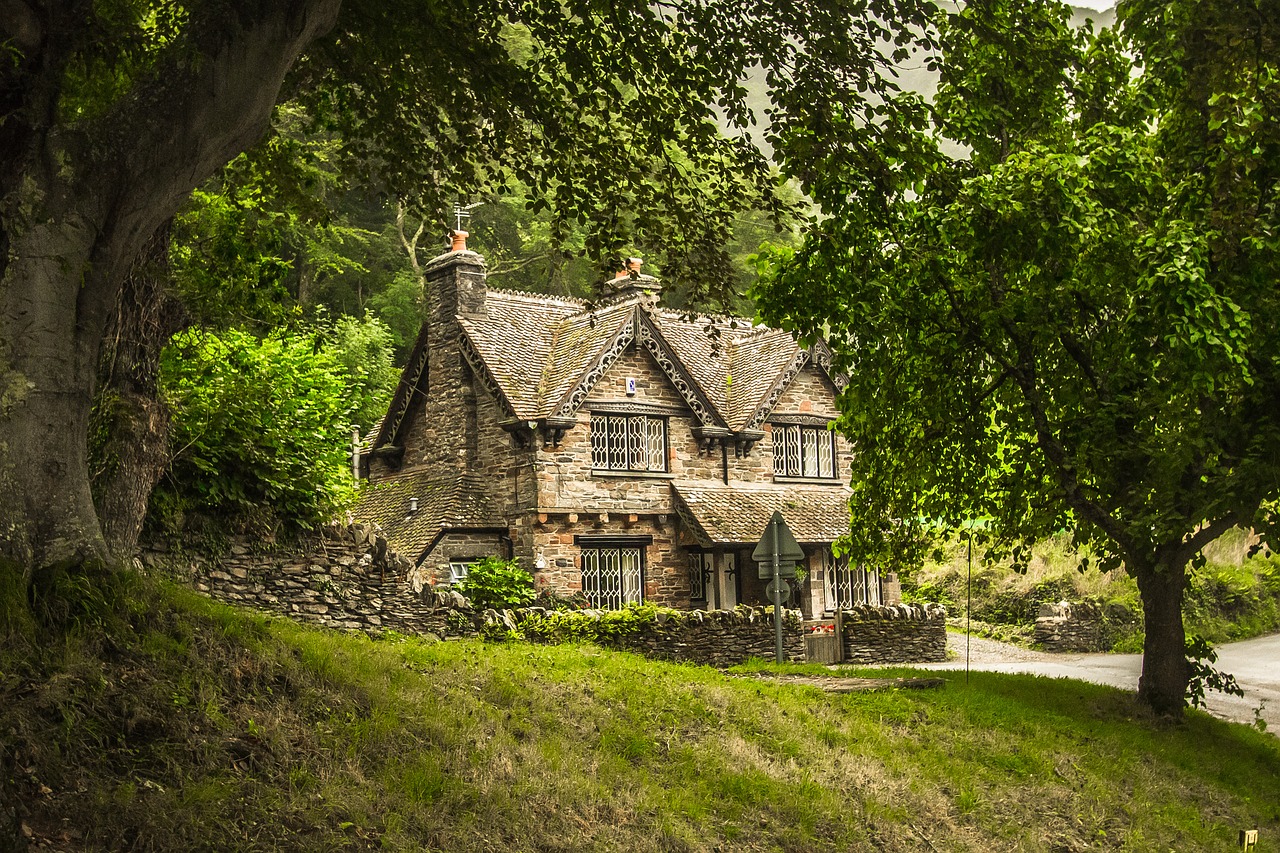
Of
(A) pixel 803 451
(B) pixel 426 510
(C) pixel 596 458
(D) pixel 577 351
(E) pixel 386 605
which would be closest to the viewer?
(E) pixel 386 605

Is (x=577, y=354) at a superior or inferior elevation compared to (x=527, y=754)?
superior

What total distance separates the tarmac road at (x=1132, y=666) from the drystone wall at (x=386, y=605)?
4105mm

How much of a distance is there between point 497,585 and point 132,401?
53.2ft

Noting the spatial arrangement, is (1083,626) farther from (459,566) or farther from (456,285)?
(456,285)

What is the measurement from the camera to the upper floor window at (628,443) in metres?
31.4

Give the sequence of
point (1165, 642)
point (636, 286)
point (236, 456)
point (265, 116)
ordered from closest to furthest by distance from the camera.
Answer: point (265, 116), point (236, 456), point (1165, 642), point (636, 286)

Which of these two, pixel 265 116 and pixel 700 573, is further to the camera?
pixel 700 573

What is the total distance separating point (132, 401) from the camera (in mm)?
12398

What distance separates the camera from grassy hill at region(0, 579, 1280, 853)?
786 cm

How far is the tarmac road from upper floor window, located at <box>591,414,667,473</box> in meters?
9.14

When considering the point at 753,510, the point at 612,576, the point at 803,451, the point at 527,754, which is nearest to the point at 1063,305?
the point at 527,754

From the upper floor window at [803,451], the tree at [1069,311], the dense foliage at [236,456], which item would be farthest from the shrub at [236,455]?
the upper floor window at [803,451]

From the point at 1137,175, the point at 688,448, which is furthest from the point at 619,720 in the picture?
the point at 688,448

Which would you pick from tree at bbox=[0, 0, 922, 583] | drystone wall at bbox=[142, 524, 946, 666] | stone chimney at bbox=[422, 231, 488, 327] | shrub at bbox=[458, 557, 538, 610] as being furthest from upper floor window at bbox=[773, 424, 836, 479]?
tree at bbox=[0, 0, 922, 583]
